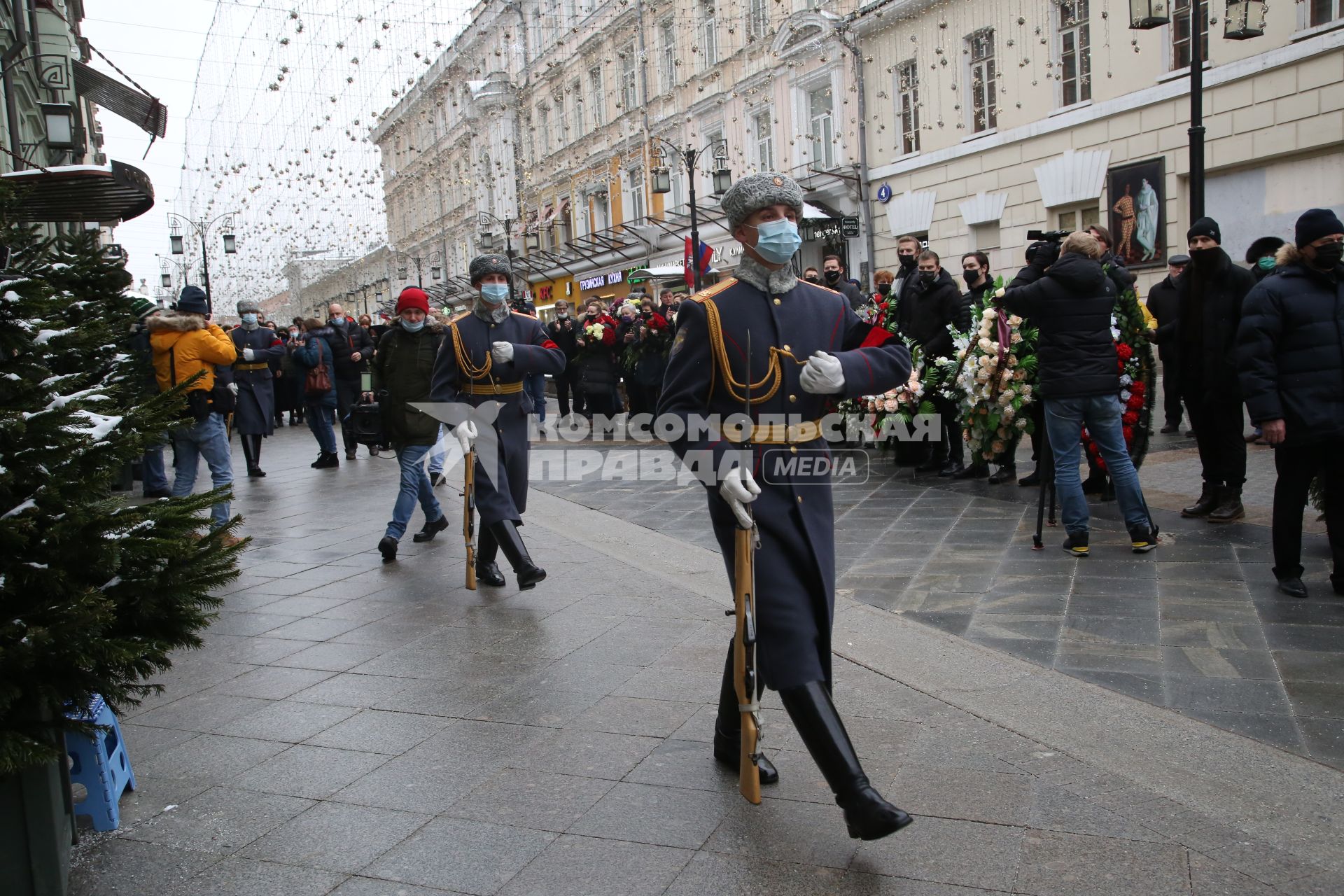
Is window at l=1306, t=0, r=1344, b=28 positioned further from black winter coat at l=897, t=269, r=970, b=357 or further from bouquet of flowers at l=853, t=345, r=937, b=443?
bouquet of flowers at l=853, t=345, r=937, b=443

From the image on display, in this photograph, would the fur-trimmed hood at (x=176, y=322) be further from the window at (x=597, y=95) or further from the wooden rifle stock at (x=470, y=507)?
the window at (x=597, y=95)

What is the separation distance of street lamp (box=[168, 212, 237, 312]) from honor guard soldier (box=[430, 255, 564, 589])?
55.5 ft

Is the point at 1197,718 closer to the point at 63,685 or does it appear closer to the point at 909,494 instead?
the point at 63,685

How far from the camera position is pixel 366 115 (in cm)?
1390

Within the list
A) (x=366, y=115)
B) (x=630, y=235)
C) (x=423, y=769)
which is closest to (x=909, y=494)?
(x=423, y=769)

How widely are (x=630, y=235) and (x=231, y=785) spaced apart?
3041 cm

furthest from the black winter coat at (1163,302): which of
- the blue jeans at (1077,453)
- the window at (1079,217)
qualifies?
the window at (1079,217)

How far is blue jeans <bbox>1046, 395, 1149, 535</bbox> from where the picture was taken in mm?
6086

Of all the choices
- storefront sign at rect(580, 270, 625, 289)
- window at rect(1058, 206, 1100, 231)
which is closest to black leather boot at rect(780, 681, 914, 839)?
window at rect(1058, 206, 1100, 231)

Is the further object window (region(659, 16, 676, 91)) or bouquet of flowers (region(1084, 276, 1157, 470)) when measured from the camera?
window (region(659, 16, 676, 91))

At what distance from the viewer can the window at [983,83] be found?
2014 cm

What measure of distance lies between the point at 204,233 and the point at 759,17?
51.4 feet

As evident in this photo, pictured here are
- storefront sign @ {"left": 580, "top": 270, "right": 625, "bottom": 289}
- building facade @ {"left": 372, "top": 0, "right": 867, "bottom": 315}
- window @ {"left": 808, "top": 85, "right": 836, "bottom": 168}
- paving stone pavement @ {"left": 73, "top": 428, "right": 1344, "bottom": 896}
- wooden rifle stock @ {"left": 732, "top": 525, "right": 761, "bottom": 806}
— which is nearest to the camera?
paving stone pavement @ {"left": 73, "top": 428, "right": 1344, "bottom": 896}

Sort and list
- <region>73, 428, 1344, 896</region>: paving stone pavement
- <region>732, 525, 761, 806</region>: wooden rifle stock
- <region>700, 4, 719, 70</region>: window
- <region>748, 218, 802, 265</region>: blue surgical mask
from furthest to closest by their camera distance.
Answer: <region>700, 4, 719, 70</region>: window < <region>748, 218, 802, 265</region>: blue surgical mask < <region>732, 525, 761, 806</region>: wooden rifle stock < <region>73, 428, 1344, 896</region>: paving stone pavement
